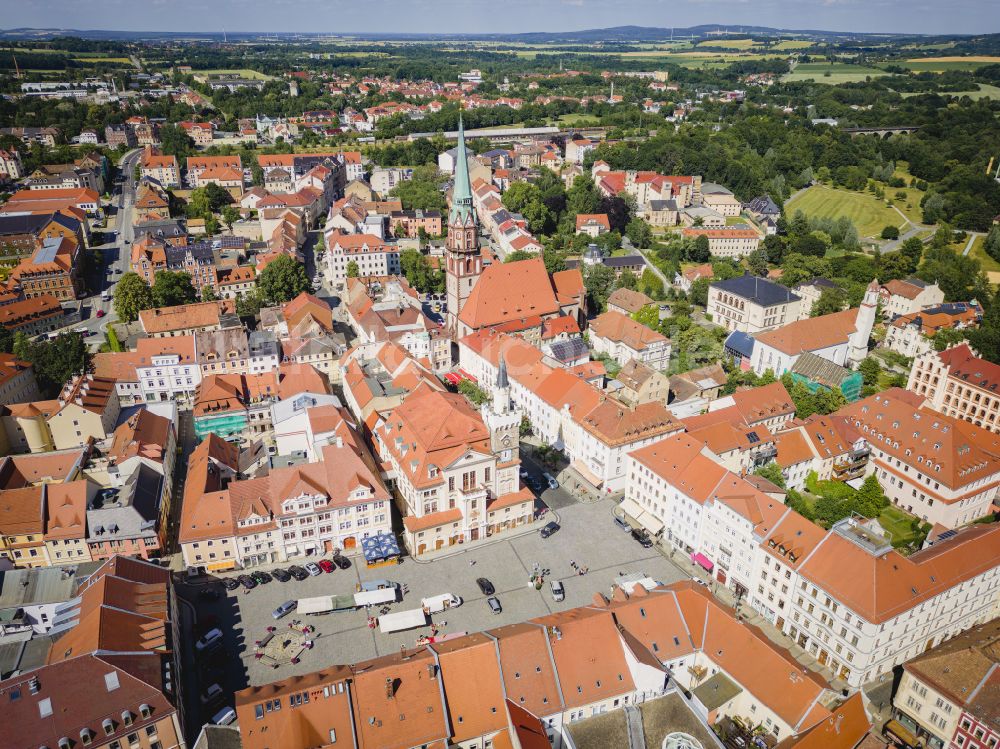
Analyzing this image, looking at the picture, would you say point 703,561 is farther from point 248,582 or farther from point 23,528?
point 23,528

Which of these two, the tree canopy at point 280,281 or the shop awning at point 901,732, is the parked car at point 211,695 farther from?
the tree canopy at point 280,281

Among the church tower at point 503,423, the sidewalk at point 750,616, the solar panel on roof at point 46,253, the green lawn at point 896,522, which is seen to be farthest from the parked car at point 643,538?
the solar panel on roof at point 46,253

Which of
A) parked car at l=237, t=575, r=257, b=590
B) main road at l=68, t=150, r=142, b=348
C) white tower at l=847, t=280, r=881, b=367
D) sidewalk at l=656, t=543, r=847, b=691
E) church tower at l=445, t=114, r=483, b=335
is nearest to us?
sidewalk at l=656, t=543, r=847, b=691

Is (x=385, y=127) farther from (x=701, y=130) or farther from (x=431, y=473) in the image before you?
(x=431, y=473)

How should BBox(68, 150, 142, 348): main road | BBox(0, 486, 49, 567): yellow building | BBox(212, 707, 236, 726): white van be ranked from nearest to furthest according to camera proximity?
BBox(212, 707, 236, 726): white van
BBox(0, 486, 49, 567): yellow building
BBox(68, 150, 142, 348): main road

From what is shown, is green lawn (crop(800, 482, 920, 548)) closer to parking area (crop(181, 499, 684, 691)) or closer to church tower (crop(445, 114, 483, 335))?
parking area (crop(181, 499, 684, 691))

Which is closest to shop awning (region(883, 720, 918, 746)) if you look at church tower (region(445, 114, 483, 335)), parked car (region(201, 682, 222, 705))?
parked car (region(201, 682, 222, 705))

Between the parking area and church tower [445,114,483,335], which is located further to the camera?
church tower [445,114,483,335]
